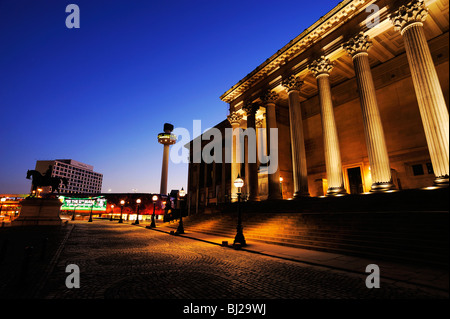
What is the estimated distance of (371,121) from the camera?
13180 mm

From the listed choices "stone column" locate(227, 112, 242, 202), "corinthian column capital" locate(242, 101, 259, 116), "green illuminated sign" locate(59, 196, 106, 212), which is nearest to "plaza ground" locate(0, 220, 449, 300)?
"stone column" locate(227, 112, 242, 202)

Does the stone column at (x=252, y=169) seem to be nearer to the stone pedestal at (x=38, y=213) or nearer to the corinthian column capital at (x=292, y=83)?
the corinthian column capital at (x=292, y=83)

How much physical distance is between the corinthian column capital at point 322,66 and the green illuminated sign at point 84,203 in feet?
184

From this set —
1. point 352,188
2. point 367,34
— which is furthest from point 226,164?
point 367,34

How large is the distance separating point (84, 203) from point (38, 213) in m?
38.9

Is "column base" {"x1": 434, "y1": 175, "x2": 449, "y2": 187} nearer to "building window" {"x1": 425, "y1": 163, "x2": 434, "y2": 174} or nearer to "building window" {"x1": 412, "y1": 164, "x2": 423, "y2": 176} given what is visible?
"building window" {"x1": 425, "y1": 163, "x2": 434, "y2": 174}

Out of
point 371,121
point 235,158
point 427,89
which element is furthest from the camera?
point 235,158

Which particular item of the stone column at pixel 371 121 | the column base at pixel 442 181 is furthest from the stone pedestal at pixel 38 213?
the column base at pixel 442 181

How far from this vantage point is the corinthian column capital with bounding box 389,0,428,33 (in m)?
12.0

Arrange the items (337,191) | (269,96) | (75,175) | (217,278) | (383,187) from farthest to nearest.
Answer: (75,175), (269,96), (337,191), (383,187), (217,278)

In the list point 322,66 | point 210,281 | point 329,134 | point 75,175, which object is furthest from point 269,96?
point 75,175

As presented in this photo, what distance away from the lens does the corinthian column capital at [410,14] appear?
11975 millimetres

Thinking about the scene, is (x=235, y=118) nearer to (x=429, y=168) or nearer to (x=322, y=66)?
(x=322, y=66)
